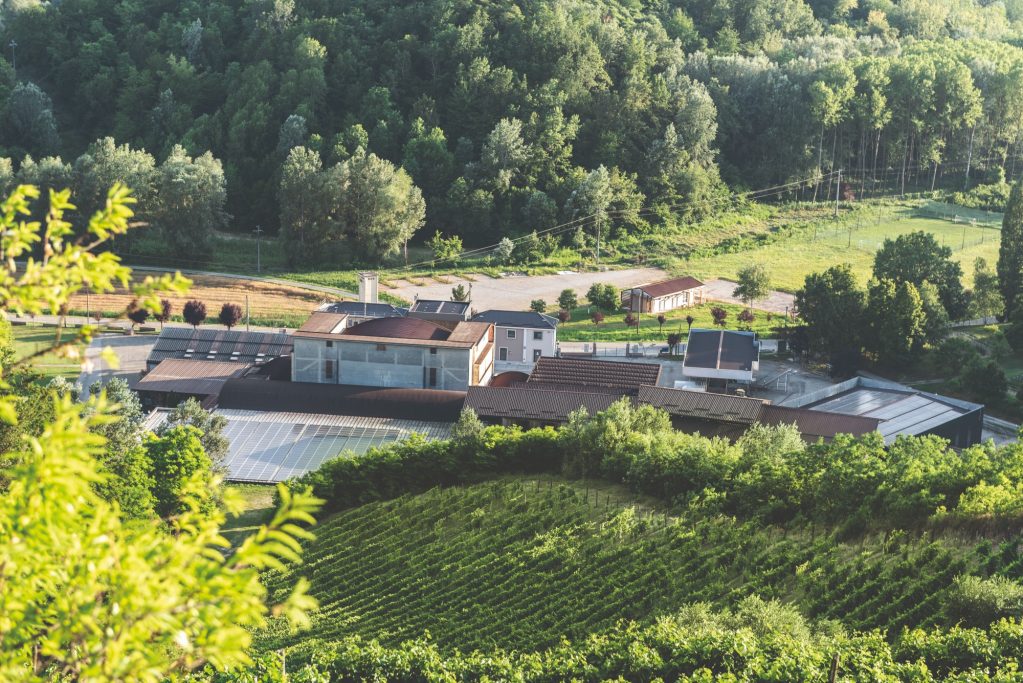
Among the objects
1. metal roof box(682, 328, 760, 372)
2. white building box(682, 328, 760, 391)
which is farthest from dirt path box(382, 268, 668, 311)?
white building box(682, 328, 760, 391)

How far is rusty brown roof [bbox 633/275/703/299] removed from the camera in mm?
60469

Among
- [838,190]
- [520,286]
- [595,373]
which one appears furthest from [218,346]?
[838,190]

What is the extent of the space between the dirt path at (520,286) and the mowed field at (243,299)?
5180mm

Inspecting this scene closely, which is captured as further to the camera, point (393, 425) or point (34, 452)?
point (393, 425)

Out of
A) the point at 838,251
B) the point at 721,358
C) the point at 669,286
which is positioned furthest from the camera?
the point at 838,251

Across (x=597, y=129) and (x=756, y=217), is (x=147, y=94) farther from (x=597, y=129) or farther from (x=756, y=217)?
(x=756, y=217)

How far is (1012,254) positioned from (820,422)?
78.2 ft

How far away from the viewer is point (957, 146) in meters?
88.6

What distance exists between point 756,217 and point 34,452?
75.5m

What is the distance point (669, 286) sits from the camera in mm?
61625

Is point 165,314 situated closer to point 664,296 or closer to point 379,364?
point 379,364

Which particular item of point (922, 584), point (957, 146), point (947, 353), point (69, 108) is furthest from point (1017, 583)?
point (69, 108)

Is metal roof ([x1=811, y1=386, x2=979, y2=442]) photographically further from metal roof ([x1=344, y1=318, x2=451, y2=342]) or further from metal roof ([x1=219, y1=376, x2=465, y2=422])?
metal roof ([x1=344, y1=318, x2=451, y2=342])

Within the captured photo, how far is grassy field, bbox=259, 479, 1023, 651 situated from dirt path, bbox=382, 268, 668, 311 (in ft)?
99.9
